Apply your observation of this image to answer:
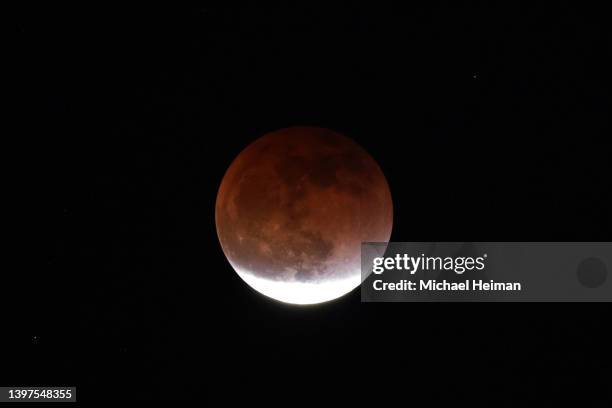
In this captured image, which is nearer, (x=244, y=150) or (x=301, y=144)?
(x=301, y=144)

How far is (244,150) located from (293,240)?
1439 mm

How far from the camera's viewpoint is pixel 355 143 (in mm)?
6078

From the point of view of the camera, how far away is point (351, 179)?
5.42m

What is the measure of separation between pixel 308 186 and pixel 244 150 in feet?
3.97

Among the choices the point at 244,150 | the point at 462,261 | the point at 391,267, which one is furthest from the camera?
the point at 462,261

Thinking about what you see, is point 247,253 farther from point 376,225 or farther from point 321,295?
point 376,225

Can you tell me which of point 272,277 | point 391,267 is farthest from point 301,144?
point 391,267

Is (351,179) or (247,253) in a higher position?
(351,179)

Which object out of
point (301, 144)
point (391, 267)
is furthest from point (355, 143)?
point (391, 267)

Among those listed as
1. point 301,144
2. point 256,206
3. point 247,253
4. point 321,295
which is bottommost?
point 321,295

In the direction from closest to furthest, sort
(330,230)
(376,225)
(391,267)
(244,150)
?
1. (330,230)
2. (376,225)
3. (244,150)
4. (391,267)

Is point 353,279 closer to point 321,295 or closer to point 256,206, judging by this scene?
point 321,295

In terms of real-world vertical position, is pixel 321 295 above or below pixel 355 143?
below

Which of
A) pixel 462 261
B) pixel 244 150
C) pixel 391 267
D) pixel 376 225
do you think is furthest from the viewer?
pixel 462 261
